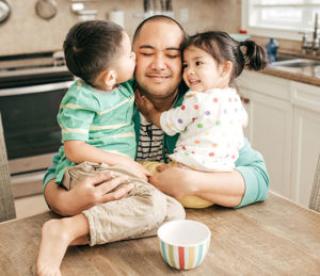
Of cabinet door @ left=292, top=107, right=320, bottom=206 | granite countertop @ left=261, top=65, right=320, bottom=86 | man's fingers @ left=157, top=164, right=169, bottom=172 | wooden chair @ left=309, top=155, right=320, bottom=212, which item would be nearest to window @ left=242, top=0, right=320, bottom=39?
granite countertop @ left=261, top=65, right=320, bottom=86

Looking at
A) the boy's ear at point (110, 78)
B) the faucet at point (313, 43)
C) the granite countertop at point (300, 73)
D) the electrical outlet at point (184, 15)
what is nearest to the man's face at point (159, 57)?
the boy's ear at point (110, 78)

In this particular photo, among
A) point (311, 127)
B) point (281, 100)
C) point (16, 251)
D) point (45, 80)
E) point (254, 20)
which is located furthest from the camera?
point (254, 20)

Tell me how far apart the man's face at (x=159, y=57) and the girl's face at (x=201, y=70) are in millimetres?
48

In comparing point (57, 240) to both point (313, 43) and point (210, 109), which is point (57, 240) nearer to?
point (210, 109)

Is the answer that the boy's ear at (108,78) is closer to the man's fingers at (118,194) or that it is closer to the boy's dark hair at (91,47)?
the boy's dark hair at (91,47)

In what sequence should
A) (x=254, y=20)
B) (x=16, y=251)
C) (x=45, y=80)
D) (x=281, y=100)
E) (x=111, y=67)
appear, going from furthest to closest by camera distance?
(x=254, y=20)
(x=45, y=80)
(x=281, y=100)
(x=111, y=67)
(x=16, y=251)

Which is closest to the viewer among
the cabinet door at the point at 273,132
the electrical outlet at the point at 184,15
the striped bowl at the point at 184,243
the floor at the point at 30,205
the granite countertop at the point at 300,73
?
the striped bowl at the point at 184,243

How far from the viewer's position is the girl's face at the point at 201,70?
1.38 meters

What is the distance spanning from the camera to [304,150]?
8.95ft

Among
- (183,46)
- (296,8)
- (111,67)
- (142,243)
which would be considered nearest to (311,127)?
(296,8)

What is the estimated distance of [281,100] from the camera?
2846mm

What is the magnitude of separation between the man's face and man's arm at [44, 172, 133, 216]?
36 cm

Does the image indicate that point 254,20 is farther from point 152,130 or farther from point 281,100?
point 152,130

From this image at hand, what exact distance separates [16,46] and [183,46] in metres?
A: 2.30
